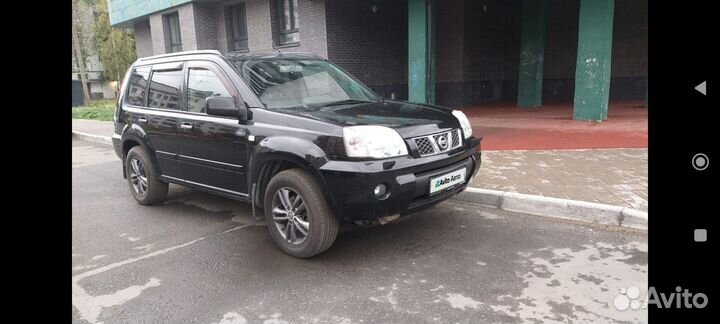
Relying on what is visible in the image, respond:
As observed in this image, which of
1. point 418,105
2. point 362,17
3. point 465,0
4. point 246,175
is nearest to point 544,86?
point 465,0

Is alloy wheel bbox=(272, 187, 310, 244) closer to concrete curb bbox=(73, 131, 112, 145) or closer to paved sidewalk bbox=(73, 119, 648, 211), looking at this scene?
paved sidewalk bbox=(73, 119, 648, 211)

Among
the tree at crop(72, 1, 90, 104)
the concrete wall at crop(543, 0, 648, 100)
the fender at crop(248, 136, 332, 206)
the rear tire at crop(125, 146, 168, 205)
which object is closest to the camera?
the fender at crop(248, 136, 332, 206)

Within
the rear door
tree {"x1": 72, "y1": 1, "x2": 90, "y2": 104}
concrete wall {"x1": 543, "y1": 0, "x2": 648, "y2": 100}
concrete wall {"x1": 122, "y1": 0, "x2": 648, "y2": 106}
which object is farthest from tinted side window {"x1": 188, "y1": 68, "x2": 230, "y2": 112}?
tree {"x1": 72, "y1": 1, "x2": 90, "y2": 104}

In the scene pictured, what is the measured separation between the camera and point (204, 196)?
6453 mm

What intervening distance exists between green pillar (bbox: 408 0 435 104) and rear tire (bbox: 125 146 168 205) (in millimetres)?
7863

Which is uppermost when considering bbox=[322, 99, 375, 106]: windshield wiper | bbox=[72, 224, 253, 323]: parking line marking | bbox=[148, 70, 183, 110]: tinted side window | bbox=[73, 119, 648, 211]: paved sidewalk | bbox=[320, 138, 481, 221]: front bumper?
bbox=[148, 70, 183, 110]: tinted side window

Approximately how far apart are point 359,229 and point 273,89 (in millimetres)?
1618

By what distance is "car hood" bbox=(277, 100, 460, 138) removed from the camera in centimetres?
391

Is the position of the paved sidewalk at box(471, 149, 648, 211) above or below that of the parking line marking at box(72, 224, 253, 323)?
above

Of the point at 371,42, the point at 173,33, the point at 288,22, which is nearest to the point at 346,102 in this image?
the point at 371,42

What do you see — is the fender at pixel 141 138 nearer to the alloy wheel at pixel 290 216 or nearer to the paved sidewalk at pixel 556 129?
the alloy wheel at pixel 290 216

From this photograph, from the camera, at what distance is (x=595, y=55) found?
9867mm

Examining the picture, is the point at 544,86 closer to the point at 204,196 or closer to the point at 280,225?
the point at 204,196

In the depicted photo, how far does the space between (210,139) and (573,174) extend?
4425 mm
